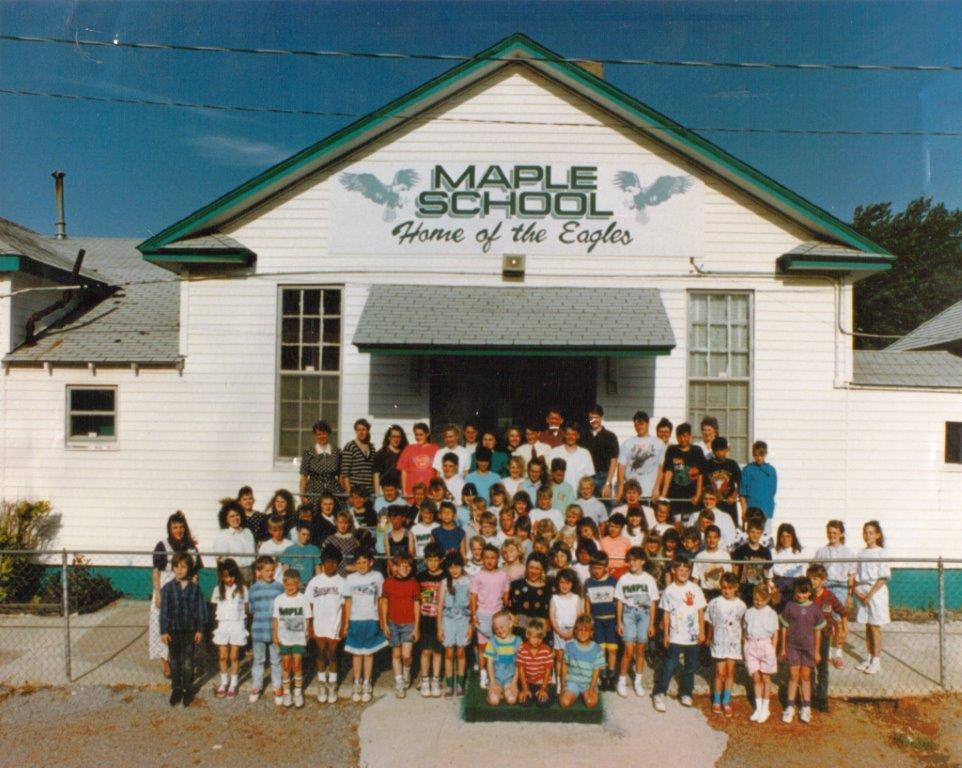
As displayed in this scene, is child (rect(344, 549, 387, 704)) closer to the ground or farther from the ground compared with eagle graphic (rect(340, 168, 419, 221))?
closer to the ground

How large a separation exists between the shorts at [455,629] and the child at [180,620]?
89.3 inches

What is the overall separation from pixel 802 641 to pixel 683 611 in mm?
1054

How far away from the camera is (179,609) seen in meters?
6.68

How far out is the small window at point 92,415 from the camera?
1039 centimetres

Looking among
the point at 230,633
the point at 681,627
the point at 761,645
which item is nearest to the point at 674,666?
the point at 681,627

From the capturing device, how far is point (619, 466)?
8672 mm

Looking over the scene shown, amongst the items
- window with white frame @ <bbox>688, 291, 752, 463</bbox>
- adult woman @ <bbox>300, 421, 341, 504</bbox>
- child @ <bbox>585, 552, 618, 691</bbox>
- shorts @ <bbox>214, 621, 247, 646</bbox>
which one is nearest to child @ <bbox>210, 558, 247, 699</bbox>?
shorts @ <bbox>214, 621, 247, 646</bbox>

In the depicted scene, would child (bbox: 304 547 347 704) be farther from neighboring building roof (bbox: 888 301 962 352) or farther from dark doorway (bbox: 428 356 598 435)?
neighboring building roof (bbox: 888 301 962 352)

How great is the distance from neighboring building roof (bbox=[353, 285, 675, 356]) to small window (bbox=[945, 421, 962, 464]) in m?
4.31

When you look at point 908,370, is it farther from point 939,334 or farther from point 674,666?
point 674,666

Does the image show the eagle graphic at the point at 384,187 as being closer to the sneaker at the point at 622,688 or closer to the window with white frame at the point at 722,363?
the window with white frame at the point at 722,363

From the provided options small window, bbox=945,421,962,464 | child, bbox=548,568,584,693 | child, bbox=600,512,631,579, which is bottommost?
child, bbox=548,568,584,693

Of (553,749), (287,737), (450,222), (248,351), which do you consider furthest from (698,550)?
(248,351)

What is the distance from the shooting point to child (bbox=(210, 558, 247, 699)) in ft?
22.4
